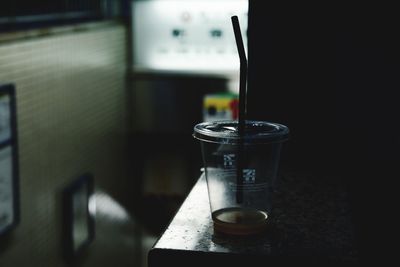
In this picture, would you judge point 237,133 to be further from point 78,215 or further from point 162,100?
point 162,100

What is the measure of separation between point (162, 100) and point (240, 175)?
355 cm

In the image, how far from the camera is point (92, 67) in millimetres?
4066

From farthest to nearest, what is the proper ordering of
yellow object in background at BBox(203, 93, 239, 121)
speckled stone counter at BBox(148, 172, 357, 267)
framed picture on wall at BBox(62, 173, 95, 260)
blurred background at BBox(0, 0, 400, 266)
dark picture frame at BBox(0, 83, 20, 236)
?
yellow object in background at BBox(203, 93, 239, 121)
framed picture on wall at BBox(62, 173, 95, 260)
dark picture frame at BBox(0, 83, 20, 236)
blurred background at BBox(0, 0, 400, 266)
speckled stone counter at BBox(148, 172, 357, 267)

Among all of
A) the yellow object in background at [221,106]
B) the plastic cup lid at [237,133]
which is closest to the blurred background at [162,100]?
the yellow object in background at [221,106]

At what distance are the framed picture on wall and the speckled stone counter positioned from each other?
2.30 meters

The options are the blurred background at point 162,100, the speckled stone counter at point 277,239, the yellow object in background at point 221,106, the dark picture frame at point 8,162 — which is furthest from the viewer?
the yellow object in background at point 221,106

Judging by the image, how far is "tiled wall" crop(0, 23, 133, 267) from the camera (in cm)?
311

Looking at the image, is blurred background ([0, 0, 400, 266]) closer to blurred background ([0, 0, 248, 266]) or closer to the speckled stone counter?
blurred background ([0, 0, 248, 266])

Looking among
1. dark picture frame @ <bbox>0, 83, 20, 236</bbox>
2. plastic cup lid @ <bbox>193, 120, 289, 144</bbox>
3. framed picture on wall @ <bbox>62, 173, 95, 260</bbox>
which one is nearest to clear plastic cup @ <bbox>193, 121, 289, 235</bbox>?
plastic cup lid @ <bbox>193, 120, 289, 144</bbox>

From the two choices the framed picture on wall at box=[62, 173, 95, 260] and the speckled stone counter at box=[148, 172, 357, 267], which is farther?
the framed picture on wall at box=[62, 173, 95, 260]

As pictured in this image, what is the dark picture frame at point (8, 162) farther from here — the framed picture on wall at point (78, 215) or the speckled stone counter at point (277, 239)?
the speckled stone counter at point (277, 239)

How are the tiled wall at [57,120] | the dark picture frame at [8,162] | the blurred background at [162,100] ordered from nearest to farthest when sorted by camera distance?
the blurred background at [162,100], the dark picture frame at [8,162], the tiled wall at [57,120]

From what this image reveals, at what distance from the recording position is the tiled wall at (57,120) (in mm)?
3111

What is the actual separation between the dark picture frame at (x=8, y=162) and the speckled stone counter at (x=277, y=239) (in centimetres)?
167
